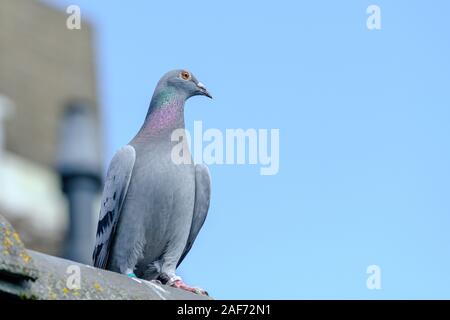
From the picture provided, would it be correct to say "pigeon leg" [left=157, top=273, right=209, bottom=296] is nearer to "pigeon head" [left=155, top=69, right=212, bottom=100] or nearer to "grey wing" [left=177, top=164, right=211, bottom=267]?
"grey wing" [left=177, top=164, right=211, bottom=267]

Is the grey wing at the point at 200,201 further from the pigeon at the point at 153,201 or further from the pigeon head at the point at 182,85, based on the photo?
the pigeon head at the point at 182,85

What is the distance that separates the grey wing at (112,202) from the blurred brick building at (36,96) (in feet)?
124

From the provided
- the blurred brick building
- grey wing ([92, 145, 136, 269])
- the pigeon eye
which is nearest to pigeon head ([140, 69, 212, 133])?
the pigeon eye

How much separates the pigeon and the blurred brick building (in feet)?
124

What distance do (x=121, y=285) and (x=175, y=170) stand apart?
3281 millimetres

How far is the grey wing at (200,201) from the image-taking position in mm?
12164

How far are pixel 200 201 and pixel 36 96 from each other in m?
48.2

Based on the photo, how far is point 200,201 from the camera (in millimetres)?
12219

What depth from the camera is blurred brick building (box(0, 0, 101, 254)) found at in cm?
5428

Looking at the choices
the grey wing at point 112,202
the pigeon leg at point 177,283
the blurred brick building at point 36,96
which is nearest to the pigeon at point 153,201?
the grey wing at point 112,202

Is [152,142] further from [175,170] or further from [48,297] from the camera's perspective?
[48,297]

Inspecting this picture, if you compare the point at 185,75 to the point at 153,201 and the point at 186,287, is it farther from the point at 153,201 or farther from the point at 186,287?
the point at 186,287

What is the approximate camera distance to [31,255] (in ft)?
26.4
